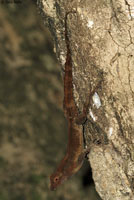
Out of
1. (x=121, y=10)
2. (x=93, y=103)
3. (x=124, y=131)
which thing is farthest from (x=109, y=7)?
(x=124, y=131)

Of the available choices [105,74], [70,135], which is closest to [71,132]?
[70,135]

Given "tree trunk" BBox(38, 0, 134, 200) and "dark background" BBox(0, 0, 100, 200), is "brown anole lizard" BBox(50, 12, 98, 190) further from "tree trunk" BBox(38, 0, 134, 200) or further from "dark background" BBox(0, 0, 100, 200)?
"dark background" BBox(0, 0, 100, 200)

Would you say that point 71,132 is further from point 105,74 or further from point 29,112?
point 29,112

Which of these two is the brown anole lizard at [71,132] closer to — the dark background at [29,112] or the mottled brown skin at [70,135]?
the mottled brown skin at [70,135]

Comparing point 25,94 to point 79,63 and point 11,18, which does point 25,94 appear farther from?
point 79,63

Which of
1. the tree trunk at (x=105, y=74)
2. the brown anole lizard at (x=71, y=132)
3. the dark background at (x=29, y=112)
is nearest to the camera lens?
the tree trunk at (x=105, y=74)

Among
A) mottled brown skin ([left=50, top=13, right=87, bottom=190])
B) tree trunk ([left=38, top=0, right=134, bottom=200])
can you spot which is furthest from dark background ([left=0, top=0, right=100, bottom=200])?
tree trunk ([left=38, top=0, right=134, bottom=200])

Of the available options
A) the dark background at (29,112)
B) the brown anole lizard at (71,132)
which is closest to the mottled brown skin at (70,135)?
the brown anole lizard at (71,132)
